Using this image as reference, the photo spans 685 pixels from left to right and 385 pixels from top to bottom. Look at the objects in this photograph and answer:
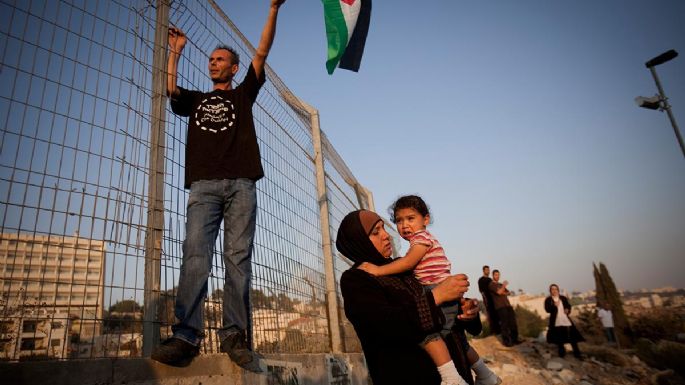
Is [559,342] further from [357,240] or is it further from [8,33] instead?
[8,33]

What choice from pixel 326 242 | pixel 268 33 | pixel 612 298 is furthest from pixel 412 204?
pixel 612 298

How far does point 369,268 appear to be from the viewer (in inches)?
77.6

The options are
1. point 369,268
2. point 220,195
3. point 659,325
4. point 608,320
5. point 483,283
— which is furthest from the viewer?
point 659,325

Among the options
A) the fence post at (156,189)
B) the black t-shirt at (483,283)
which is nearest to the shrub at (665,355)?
the black t-shirt at (483,283)

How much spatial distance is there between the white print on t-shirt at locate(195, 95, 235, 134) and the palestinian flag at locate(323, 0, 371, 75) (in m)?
1.35

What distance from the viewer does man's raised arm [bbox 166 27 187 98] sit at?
111 inches

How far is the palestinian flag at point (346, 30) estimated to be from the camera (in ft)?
13.3

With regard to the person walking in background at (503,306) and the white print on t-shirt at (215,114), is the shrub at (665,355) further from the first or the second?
the white print on t-shirt at (215,114)

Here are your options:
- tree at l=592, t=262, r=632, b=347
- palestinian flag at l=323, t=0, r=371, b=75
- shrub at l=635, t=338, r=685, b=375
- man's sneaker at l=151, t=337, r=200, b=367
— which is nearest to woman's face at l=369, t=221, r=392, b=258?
man's sneaker at l=151, t=337, r=200, b=367

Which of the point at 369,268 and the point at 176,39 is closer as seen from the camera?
the point at 369,268

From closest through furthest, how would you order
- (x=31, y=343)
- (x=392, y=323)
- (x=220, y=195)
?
1. (x=392, y=323)
2. (x=31, y=343)
3. (x=220, y=195)

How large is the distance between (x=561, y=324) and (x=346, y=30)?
9734 millimetres

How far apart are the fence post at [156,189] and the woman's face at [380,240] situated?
4.10 feet

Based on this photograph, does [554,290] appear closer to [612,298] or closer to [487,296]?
[487,296]
